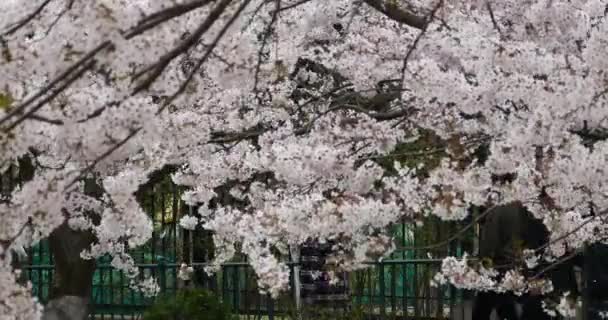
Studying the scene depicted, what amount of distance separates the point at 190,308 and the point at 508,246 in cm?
287

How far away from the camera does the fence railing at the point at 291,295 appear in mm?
11383

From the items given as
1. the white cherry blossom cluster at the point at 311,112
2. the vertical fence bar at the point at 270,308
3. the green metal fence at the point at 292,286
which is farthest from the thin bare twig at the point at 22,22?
the vertical fence bar at the point at 270,308

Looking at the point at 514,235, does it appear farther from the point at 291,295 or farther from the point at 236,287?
the point at 236,287

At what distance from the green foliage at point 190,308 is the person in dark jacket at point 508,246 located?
2.43m

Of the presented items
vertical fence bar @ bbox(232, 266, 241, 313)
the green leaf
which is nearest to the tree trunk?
vertical fence bar @ bbox(232, 266, 241, 313)

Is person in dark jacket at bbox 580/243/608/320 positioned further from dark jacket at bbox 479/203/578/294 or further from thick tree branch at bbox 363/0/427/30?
thick tree branch at bbox 363/0/427/30

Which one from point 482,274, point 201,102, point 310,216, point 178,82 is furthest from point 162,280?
point 178,82

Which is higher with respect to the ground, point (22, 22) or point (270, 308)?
point (22, 22)

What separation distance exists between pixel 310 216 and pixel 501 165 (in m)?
0.99

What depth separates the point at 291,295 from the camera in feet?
40.3

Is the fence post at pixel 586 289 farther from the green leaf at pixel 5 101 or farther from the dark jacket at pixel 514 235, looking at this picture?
the green leaf at pixel 5 101

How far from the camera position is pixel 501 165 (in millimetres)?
5258

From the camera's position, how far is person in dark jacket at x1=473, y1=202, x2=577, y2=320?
911 cm

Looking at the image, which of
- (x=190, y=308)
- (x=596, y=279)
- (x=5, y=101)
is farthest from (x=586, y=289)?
(x=5, y=101)
